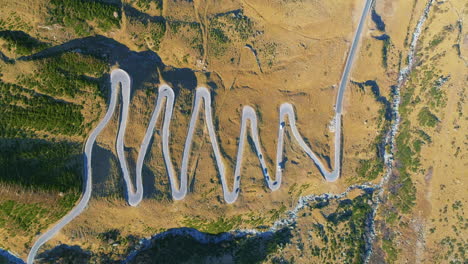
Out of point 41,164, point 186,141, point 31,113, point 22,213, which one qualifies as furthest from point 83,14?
point 22,213

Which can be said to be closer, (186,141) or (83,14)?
(83,14)

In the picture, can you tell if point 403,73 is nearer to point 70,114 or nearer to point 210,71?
point 210,71

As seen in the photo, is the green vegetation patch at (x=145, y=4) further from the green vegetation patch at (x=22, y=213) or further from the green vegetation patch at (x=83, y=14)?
the green vegetation patch at (x=22, y=213)

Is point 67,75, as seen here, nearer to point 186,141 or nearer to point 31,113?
point 31,113

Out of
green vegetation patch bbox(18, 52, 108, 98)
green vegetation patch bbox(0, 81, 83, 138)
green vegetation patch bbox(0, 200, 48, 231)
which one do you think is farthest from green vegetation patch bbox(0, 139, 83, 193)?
green vegetation patch bbox(18, 52, 108, 98)

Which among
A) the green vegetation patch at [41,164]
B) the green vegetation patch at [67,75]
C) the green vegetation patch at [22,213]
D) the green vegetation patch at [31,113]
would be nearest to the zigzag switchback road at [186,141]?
the green vegetation patch at [41,164]

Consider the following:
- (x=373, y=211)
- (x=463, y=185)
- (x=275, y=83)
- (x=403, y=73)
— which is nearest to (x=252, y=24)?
(x=275, y=83)
